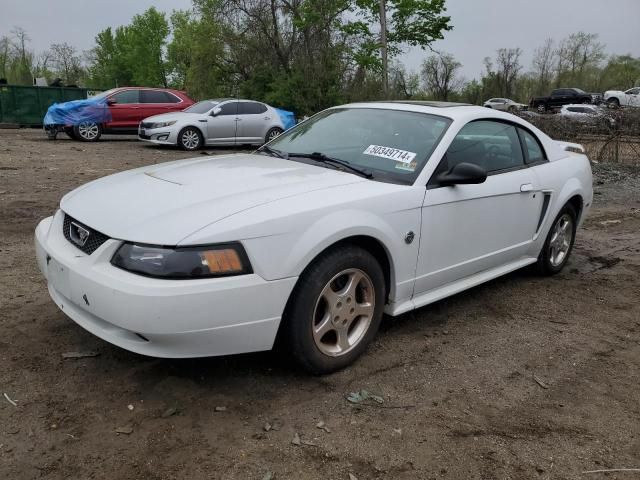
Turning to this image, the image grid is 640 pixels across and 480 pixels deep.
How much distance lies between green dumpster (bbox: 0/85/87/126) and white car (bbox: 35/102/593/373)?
20.8m

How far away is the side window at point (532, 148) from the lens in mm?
4461

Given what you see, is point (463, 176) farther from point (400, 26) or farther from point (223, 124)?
point (400, 26)

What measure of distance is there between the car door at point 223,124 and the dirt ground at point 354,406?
10.6m

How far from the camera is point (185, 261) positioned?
2479 mm

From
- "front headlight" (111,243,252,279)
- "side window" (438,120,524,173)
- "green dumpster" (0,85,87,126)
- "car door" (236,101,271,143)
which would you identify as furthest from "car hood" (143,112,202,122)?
"front headlight" (111,243,252,279)

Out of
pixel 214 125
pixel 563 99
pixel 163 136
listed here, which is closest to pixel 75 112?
pixel 163 136

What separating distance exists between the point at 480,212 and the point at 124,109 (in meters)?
14.2

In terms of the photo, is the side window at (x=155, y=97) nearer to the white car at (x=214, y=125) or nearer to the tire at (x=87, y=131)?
the tire at (x=87, y=131)

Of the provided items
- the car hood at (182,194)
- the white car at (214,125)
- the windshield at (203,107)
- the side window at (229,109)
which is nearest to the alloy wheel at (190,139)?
the white car at (214,125)

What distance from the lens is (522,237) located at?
4.30 metres

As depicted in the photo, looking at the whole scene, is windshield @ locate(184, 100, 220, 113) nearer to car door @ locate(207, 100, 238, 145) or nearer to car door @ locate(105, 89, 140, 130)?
car door @ locate(207, 100, 238, 145)

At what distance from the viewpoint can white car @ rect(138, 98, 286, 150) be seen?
14039 mm

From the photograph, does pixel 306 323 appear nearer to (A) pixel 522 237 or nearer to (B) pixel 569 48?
(A) pixel 522 237

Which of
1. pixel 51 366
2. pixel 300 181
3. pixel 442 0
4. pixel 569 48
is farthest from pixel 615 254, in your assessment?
pixel 569 48
